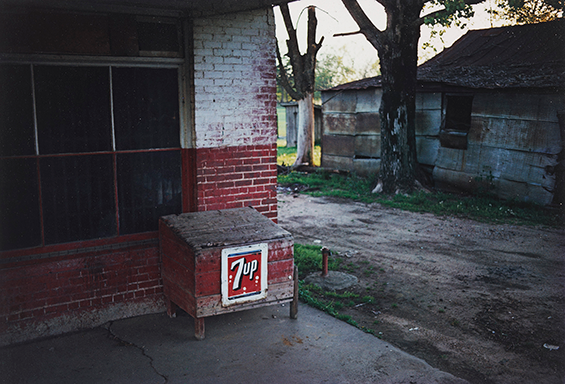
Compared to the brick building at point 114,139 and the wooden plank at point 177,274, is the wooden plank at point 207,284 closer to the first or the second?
the wooden plank at point 177,274

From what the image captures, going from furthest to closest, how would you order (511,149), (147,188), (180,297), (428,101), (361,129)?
(361,129)
(428,101)
(511,149)
(147,188)
(180,297)

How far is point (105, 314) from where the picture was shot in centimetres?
538

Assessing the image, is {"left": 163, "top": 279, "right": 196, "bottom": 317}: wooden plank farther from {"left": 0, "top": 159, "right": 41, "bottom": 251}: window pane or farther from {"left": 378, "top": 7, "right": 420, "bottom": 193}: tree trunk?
Answer: {"left": 378, "top": 7, "right": 420, "bottom": 193}: tree trunk

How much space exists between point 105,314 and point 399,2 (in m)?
10.8

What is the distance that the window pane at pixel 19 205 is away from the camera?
485 cm

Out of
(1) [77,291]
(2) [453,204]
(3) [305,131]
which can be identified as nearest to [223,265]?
(1) [77,291]

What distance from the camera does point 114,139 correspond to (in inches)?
210

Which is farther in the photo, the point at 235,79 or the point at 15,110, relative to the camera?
the point at 235,79

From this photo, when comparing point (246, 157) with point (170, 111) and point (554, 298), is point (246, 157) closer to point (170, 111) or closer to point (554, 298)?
point (170, 111)

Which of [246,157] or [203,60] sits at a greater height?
[203,60]

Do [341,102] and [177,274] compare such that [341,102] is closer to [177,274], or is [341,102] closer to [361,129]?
[361,129]

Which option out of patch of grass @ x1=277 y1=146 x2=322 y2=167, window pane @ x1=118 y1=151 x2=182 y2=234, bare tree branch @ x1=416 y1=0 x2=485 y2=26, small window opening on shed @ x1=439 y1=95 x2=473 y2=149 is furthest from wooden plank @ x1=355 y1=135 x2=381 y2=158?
window pane @ x1=118 y1=151 x2=182 y2=234

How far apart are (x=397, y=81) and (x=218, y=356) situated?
10321mm

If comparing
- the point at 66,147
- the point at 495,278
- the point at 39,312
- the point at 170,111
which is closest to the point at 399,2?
the point at 495,278
